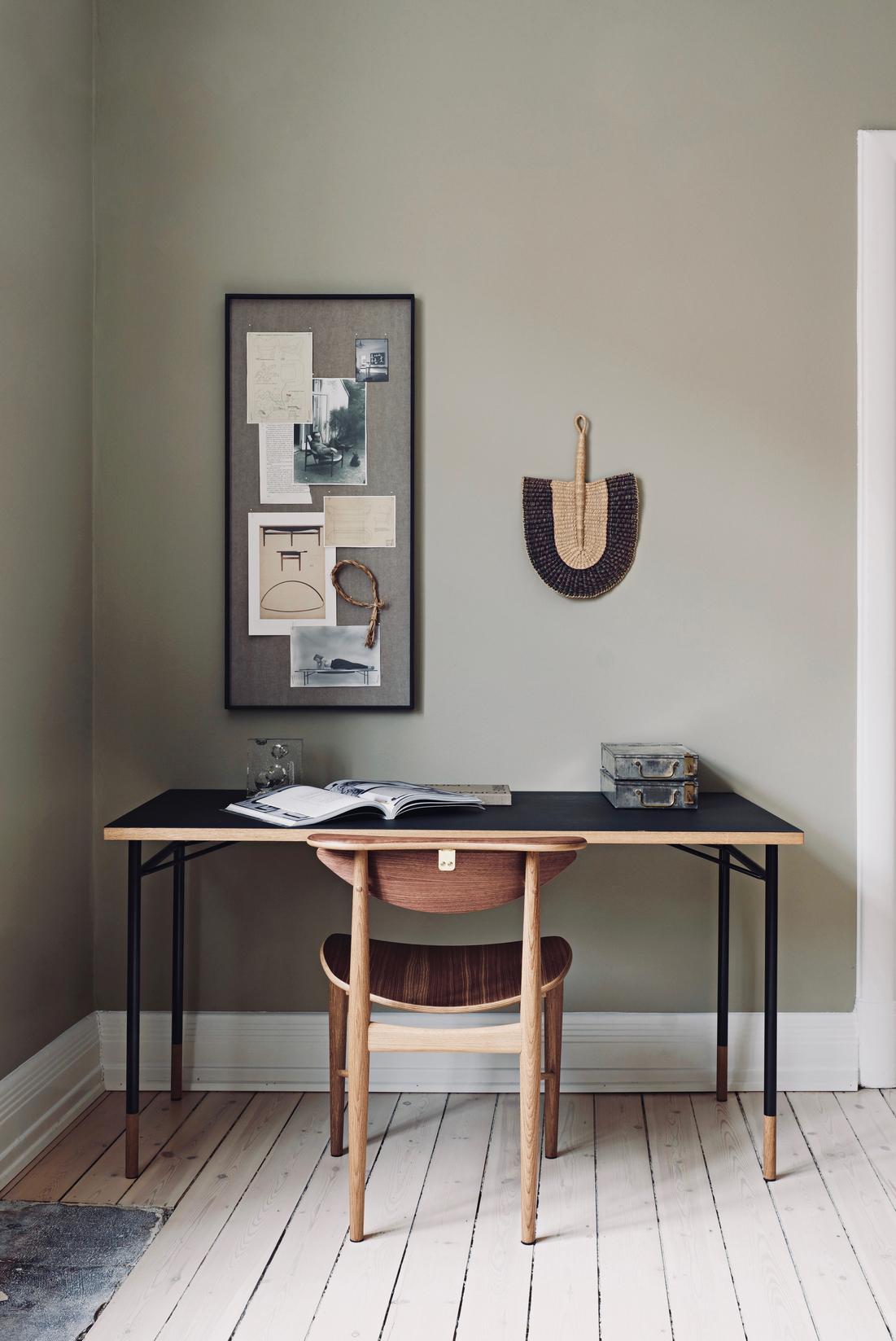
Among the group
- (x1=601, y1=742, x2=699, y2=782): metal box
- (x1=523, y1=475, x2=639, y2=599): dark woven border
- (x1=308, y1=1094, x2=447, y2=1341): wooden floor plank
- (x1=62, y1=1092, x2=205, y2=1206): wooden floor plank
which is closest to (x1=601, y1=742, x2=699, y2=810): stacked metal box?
(x1=601, y1=742, x2=699, y2=782): metal box

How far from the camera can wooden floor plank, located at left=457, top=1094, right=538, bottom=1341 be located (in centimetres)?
175

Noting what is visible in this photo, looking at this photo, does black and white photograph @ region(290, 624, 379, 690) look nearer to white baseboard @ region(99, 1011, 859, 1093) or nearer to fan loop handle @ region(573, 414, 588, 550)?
fan loop handle @ region(573, 414, 588, 550)

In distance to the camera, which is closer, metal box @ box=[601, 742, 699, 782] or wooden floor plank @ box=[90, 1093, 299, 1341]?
wooden floor plank @ box=[90, 1093, 299, 1341]

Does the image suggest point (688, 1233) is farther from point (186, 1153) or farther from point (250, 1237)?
point (186, 1153)

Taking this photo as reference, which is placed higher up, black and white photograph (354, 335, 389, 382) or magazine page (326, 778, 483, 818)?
black and white photograph (354, 335, 389, 382)

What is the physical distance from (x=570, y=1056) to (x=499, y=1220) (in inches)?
27.6

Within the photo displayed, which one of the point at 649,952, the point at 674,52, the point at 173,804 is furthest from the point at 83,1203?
the point at 674,52

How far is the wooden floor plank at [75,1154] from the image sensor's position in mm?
2176

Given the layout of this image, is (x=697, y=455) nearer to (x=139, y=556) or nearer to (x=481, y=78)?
(x=481, y=78)

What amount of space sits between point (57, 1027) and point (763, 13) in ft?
10.2

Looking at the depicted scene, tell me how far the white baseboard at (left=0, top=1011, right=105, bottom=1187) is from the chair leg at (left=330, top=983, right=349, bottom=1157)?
2.21 feet

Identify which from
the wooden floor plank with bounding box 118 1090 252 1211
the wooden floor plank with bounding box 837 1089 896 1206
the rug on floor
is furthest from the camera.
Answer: the wooden floor plank with bounding box 837 1089 896 1206

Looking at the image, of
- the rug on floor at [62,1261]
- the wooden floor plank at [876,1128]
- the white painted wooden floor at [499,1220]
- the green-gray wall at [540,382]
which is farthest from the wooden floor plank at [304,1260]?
the wooden floor plank at [876,1128]

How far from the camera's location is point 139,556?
9.04 ft
